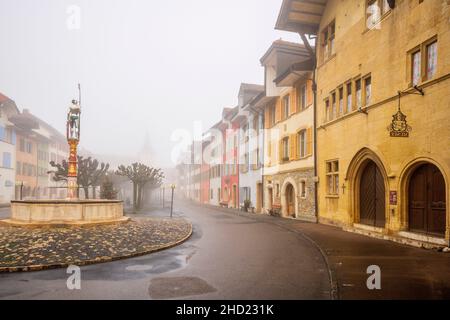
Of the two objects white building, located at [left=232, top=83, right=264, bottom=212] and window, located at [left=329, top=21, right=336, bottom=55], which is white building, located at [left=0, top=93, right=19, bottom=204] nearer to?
white building, located at [left=232, top=83, right=264, bottom=212]

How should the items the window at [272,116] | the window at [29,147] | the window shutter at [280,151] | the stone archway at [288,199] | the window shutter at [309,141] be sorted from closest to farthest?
the window shutter at [309,141] < the stone archway at [288,199] < the window shutter at [280,151] < the window at [272,116] < the window at [29,147]

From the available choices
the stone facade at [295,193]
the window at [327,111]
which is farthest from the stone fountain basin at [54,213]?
the window at [327,111]

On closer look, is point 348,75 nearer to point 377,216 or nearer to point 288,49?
point 377,216

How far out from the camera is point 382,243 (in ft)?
41.6

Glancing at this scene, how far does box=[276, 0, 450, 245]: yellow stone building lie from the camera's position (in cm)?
1141

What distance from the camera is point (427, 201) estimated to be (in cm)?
1212

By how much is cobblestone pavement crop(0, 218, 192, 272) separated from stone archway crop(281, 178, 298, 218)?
1023cm

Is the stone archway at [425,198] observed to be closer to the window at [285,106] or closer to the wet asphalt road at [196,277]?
the wet asphalt road at [196,277]

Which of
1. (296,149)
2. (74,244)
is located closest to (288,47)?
(296,149)

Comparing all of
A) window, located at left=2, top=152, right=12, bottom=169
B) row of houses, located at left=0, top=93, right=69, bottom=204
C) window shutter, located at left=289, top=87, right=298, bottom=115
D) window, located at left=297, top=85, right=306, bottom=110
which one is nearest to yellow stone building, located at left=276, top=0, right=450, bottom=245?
window, located at left=297, top=85, right=306, bottom=110

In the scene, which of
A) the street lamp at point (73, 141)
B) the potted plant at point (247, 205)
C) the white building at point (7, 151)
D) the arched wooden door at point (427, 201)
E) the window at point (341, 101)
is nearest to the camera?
the arched wooden door at point (427, 201)

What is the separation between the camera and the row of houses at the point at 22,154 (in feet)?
147

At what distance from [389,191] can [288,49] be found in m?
16.3

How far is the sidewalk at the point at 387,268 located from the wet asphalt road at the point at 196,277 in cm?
41
